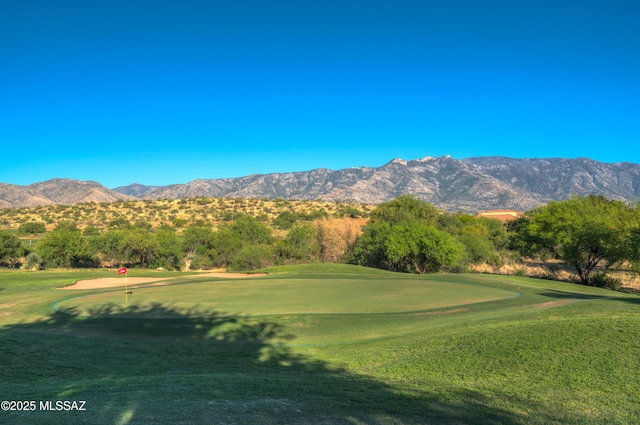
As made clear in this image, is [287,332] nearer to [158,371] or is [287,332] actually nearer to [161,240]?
[158,371]

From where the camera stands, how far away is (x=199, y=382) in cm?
802

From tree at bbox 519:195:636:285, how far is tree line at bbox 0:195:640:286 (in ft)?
0.26

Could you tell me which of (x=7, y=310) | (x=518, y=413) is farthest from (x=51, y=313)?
(x=518, y=413)

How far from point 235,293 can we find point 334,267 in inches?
687

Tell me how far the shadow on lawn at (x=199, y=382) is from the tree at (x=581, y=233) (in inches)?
1363

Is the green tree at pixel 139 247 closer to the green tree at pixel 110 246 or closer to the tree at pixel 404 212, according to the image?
the green tree at pixel 110 246

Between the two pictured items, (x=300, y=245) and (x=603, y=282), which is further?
(x=300, y=245)

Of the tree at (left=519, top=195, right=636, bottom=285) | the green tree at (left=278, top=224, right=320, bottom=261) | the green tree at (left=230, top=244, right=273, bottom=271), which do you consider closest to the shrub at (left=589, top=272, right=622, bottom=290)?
the tree at (left=519, top=195, right=636, bottom=285)

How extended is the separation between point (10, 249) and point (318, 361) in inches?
2060

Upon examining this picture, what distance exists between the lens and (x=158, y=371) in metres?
10.1

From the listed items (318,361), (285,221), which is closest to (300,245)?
(285,221)

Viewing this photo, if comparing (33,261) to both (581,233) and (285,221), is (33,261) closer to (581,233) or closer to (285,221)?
(285,221)

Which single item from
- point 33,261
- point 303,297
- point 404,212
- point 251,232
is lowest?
point 33,261

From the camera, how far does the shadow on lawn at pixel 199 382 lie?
227 inches
